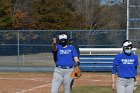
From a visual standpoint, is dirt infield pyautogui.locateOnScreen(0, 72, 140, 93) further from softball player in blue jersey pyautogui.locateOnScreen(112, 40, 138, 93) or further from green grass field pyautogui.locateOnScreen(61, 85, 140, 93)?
softball player in blue jersey pyautogui.locateOnScreen(112, 40, 138, 93)

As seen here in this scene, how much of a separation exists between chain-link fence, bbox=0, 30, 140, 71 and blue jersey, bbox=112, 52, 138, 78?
17.0 metres

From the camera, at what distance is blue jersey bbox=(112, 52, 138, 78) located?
35.1 ft

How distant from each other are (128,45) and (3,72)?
16.8 metres

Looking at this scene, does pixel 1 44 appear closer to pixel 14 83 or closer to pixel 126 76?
pixel 14 83

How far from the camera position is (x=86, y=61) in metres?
25.7

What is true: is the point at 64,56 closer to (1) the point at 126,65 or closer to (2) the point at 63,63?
(2) the point at 63,63

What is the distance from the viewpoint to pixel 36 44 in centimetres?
3266

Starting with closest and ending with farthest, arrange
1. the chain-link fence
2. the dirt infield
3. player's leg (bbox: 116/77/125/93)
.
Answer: player's leg (bbox: 116/77/125/93), the dirt infield, the chain-link fence

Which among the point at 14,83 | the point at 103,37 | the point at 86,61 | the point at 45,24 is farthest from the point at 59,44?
the point at 45,24

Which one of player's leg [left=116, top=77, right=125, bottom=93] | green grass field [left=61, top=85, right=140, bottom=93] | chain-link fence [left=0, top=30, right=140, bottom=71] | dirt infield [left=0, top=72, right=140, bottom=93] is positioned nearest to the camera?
player's leg [left=116, top=77, right=125, bottom=93]

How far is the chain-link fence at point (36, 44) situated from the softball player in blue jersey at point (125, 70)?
16967 mm

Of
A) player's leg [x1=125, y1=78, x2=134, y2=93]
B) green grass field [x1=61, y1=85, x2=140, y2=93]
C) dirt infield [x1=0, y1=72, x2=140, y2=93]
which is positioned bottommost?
dirt infield [x1=0, y1=72, x2=140, y2=93]

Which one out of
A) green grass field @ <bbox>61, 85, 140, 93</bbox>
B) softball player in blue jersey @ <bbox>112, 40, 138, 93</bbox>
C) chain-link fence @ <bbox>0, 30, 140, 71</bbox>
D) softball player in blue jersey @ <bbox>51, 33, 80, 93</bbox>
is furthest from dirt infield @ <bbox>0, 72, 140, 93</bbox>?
softball player in blue jersey @ <bbox>112, 40, 138, 93</bbox>

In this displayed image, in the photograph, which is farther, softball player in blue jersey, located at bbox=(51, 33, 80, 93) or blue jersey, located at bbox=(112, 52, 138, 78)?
softball player in blue jersey, located at bbox=(51, 33, 80, 93)
